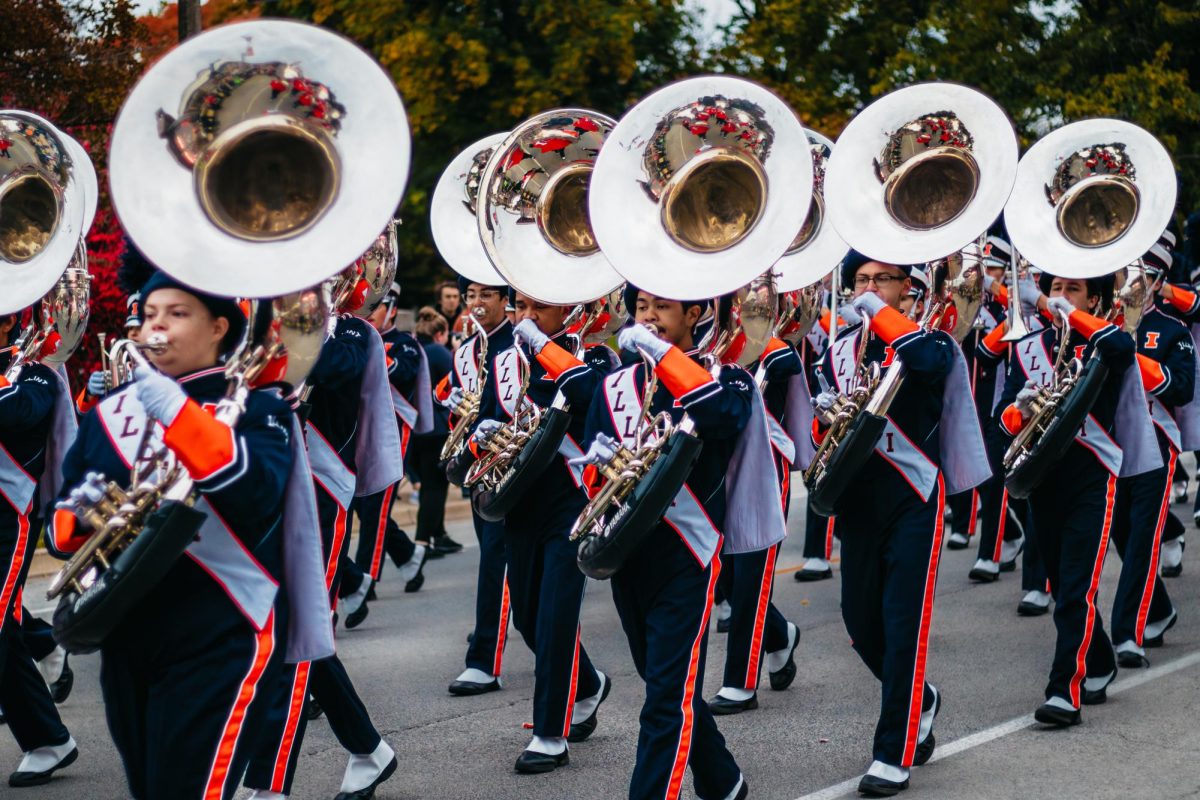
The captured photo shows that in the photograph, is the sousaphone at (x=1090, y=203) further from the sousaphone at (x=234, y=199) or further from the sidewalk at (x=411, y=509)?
the sidewalk at (x=411, y=509)

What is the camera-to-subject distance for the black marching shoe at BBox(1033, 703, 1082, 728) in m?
5.70

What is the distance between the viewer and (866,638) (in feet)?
17.6

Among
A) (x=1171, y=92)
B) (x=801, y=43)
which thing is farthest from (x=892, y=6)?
(x=1171, y=92)

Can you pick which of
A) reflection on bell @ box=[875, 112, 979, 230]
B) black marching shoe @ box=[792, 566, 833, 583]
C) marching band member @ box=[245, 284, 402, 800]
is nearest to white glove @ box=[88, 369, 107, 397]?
marching band member @ box=[245, 284, 402, 800]

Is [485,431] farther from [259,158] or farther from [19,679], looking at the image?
[259,158]

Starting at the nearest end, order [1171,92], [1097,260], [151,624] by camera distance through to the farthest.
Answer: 1. [151,624]
2. [1097,260]
3. [1171,92]

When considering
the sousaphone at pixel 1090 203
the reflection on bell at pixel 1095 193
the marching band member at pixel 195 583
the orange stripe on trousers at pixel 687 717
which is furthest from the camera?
the reflection on bell at pixel 1095 193

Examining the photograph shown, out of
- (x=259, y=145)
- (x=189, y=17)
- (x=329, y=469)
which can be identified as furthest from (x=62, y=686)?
(x=189, y=17)

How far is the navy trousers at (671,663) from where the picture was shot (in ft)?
14.2

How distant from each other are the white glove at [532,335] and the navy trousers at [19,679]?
1960 mm

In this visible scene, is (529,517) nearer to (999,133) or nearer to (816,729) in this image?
(816,729)

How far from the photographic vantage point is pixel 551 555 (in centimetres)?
565

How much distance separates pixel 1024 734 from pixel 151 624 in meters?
3.55

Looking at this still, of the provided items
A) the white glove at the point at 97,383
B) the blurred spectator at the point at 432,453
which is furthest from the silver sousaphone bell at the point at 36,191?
the blurred spectator at the point at 432,453
